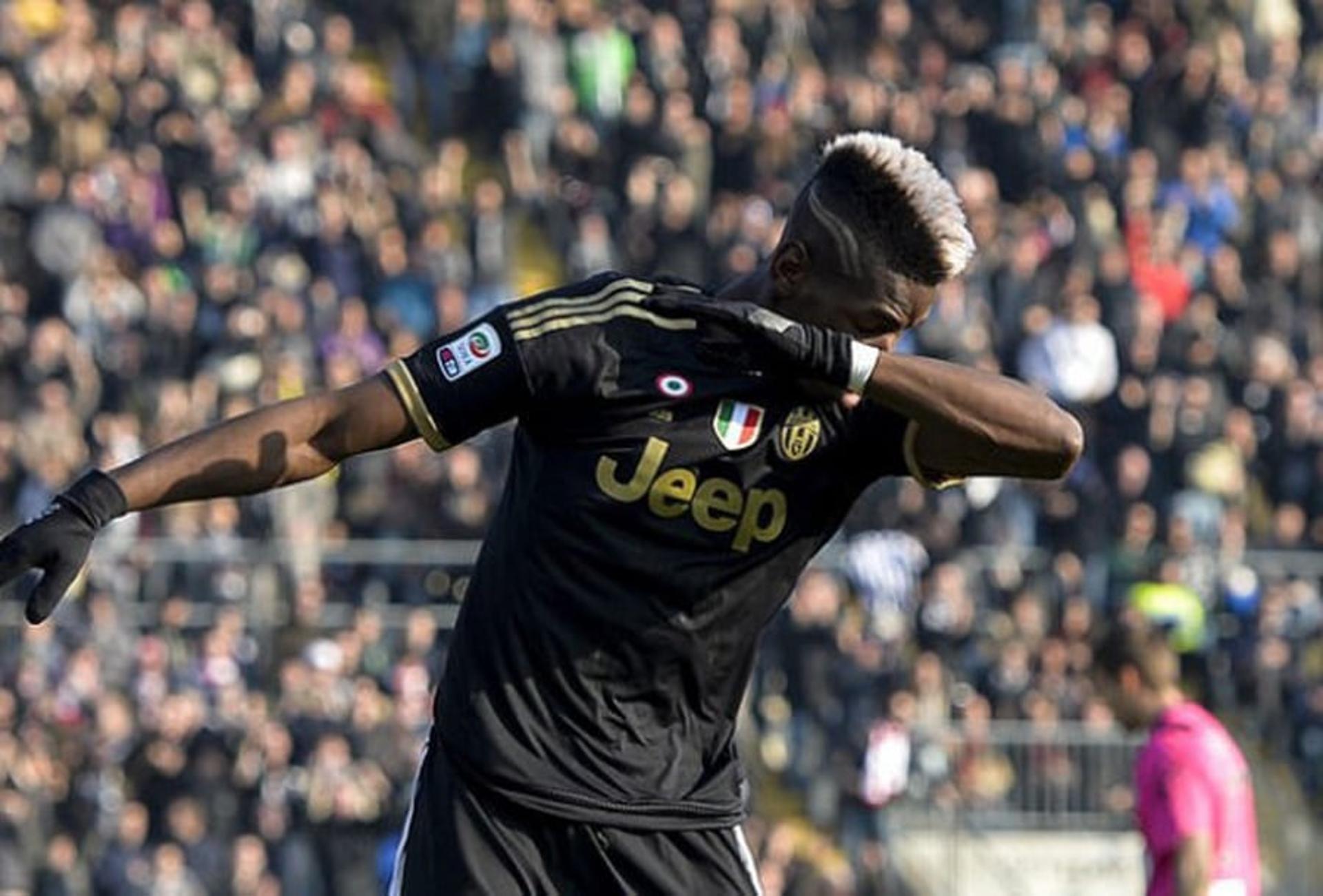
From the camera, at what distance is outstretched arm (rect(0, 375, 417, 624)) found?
5.70 meters

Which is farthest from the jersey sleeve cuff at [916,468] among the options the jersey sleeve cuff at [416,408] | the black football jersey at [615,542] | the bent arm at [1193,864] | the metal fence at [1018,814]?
the metal fence at [1018,814]

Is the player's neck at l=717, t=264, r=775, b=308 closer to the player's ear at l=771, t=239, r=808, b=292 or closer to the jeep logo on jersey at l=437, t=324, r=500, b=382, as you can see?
the player's ear at l=771, t=239, r=808, b=292

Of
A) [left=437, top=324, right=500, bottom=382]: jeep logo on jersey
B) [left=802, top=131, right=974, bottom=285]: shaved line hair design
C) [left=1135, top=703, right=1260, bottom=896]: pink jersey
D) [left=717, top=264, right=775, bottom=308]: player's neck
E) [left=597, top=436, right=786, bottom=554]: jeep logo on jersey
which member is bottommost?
[left=1135, top=703, right=1260, bottom=896]: pink jersey

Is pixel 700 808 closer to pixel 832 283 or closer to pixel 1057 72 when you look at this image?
pixel 832 283

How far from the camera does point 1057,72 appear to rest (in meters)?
24.7

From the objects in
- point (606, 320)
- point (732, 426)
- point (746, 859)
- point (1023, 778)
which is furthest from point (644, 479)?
point (1023, 778)

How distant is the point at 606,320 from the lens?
20.3 feet

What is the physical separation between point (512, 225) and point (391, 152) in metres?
1.04

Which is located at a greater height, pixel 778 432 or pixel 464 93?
pixel 464 93

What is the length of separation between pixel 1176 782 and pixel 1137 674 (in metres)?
0.37

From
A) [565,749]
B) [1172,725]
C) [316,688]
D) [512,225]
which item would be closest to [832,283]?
[565,749]

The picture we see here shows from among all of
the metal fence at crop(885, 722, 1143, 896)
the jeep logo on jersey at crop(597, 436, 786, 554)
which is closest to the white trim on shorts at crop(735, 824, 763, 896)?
the jeep logo on jersey at crop(597, 436, 786, 554)

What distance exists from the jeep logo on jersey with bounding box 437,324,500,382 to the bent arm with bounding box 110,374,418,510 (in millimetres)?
108

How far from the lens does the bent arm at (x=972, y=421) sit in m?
6.10
